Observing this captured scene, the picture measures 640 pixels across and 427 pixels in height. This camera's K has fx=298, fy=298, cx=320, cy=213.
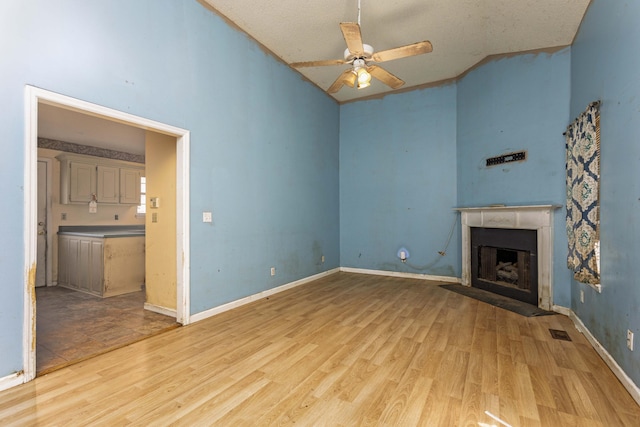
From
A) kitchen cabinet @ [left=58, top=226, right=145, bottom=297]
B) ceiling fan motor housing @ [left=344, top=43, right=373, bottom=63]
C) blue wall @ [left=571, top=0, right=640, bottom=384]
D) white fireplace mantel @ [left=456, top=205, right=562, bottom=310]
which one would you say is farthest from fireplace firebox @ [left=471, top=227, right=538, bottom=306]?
kitchen cabinet @ [left=58, top=226, right=145, bottom=297]

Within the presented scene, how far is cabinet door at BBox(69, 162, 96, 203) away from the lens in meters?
5.64

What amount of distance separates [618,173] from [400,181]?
351 centimetres

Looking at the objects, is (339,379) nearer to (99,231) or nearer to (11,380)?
(11,380)

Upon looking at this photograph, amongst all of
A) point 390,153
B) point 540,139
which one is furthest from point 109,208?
point 540,139

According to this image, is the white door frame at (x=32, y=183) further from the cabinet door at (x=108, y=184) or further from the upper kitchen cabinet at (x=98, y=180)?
the cabinet door at (x=108, y=184)

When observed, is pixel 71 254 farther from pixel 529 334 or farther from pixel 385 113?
pixel 529 334

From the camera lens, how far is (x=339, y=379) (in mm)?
2113

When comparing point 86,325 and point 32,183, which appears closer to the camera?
point 32,183

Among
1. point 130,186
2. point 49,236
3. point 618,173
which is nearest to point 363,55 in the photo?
point 618,173

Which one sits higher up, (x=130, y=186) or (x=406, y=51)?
(x=406, y=51)

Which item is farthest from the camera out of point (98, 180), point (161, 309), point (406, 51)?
point (98, 180)

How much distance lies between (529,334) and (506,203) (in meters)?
1.98

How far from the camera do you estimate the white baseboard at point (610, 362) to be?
189 centimetres

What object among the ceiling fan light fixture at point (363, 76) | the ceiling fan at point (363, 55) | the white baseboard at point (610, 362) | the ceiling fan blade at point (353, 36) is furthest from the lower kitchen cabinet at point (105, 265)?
the white baseboard at point (610, 362)
